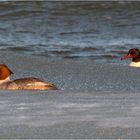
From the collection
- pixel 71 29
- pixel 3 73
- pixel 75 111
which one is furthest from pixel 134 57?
pixel 71 29

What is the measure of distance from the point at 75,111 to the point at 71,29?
11.9 metres

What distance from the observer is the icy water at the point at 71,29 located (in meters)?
15.0

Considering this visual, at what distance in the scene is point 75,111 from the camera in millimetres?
7191

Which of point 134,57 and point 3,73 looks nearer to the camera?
point 3,73

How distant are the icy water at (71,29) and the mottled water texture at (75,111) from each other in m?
4.23

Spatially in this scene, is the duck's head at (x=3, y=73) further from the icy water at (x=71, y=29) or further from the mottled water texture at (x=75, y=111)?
the icy water at (x=71, y=29)

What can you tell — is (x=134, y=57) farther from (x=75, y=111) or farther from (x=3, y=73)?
(x=75, y=111)

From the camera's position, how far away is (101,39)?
16844mm

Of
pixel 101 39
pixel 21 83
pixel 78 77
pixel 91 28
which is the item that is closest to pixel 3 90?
pixel 21 83

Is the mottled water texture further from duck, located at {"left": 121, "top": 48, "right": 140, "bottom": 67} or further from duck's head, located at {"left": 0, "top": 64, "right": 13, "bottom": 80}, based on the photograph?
duck, located at {"left": 121, "top": 48, "right": 140, "bottom": 67}

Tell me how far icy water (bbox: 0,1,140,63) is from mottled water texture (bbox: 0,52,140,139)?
4.23m

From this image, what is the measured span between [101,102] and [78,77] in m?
2.73

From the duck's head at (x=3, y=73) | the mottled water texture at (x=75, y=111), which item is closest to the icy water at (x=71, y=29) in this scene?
the mottled water texture at (x=75, y=111)

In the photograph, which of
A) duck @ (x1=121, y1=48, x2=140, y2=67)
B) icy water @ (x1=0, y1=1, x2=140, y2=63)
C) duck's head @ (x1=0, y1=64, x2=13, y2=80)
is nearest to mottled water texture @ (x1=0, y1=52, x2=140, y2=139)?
duck's head @ (x1=0, y1=64, x2=13, y2=80)
